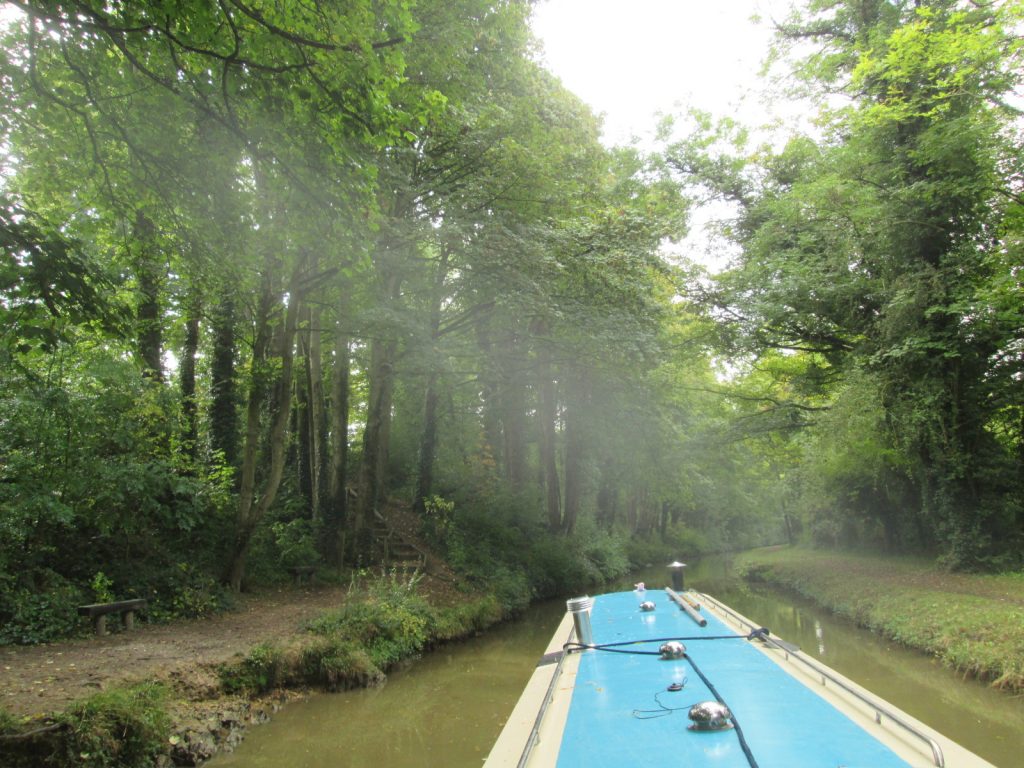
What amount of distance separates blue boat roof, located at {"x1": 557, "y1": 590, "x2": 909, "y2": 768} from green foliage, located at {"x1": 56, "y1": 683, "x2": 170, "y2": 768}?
3.66m

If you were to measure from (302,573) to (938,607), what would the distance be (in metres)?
11.4

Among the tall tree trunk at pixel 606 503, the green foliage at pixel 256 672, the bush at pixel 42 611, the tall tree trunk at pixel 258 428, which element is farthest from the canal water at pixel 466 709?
the tall tree trunk at pixel 606 503

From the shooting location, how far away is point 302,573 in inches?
493

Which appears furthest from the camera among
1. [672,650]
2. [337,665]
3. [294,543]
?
[294,543]

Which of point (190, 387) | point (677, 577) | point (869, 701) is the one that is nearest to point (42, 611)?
point (190, 387)

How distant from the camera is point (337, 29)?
15.0 feet

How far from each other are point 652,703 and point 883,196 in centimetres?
1302

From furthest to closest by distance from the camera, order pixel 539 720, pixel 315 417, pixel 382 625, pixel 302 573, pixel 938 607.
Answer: pixel 315 417, pixel 302 573, pixel 938 607, pixel 382 625, pixel 539 720

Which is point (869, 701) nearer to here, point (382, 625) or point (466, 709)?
point (466, 709)

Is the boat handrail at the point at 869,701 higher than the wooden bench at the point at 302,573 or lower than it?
lower

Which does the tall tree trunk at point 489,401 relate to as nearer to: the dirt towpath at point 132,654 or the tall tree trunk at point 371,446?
the tall tree trunk at point 371,446

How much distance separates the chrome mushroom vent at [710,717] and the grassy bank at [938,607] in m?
5.71

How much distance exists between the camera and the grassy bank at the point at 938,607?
7883 millimetres

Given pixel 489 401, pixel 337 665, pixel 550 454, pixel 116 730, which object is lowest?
pixel 337 665
